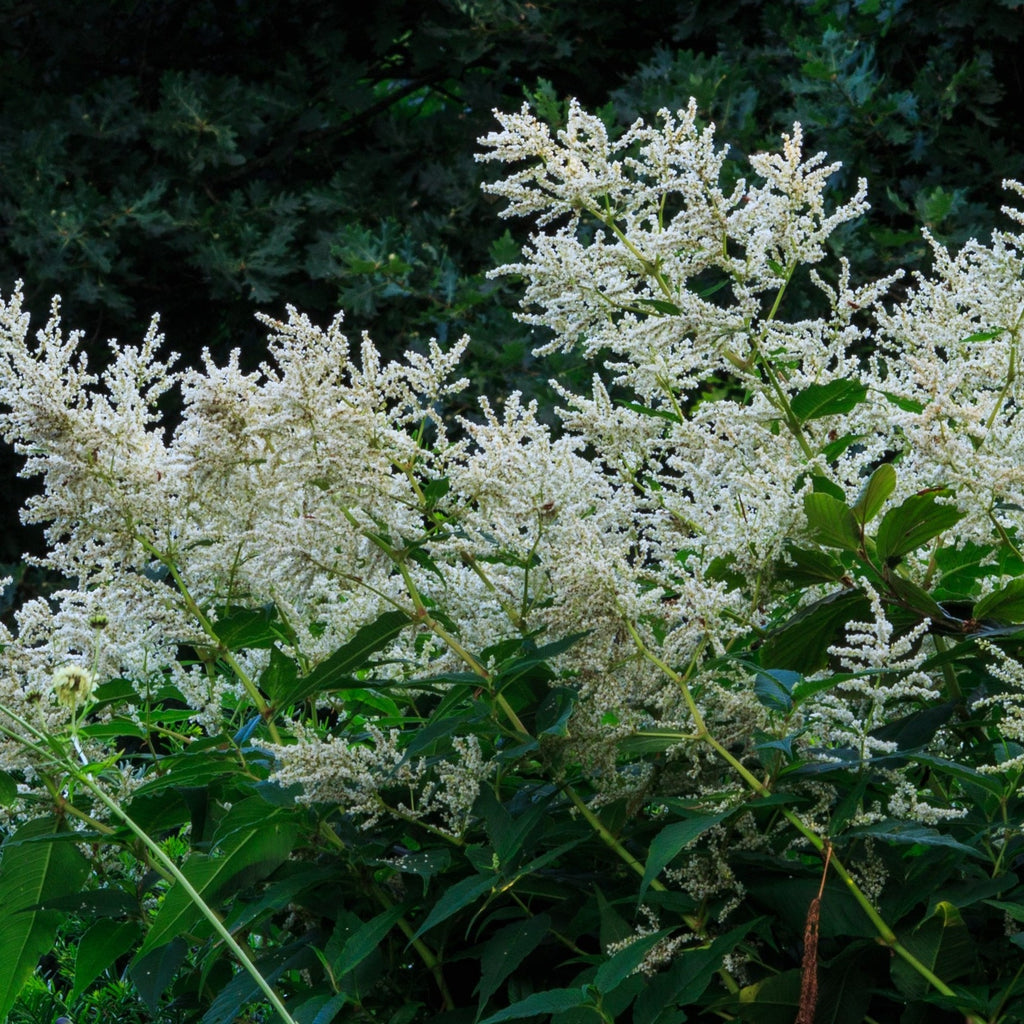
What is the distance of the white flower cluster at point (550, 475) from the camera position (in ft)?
5.18

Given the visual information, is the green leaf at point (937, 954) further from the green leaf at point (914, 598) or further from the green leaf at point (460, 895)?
the green leaf at point (460, 895)

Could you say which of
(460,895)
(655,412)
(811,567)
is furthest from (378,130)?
(460,895)

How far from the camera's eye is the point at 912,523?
60.6 inches

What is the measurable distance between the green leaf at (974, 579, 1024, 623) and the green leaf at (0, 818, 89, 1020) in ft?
4.17

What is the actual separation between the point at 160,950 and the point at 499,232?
7.10 meters

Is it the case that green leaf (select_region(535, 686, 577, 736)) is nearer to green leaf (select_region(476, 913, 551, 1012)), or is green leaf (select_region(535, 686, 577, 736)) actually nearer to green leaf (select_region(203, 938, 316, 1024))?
green leaf (select_region(476, 913, 551, 1012))

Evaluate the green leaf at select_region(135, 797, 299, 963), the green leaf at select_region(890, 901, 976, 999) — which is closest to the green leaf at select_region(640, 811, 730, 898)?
the green leaf at select_region(890, 901, 976, 999)

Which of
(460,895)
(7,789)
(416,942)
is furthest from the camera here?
(7,789)

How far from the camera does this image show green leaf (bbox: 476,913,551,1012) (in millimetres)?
1468

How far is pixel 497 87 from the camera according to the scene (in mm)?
8859

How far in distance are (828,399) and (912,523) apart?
0.21 m

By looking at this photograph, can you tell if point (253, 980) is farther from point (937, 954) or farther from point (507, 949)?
point (937, 954)

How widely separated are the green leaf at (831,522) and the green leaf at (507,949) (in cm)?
57

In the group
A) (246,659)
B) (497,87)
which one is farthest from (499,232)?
(246,659)
